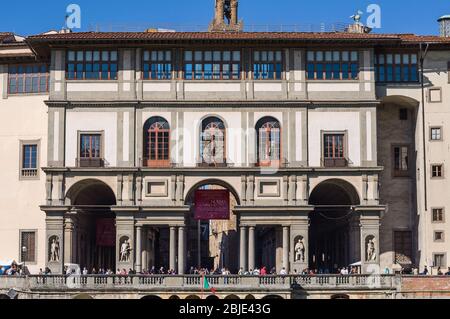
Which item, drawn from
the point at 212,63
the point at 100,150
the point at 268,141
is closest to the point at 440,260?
the point at 268,141

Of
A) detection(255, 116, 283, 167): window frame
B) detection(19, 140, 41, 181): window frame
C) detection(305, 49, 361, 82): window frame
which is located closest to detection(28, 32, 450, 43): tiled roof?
detection(305, 49, 361, 82): window frame

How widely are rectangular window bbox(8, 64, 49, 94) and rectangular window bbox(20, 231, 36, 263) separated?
427 inches

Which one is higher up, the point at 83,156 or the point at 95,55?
the point at 95,55

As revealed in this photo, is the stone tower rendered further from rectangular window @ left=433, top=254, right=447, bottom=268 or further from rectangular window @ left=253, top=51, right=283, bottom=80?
rectangular window @ left=433, top=254, right=447, bottom=268

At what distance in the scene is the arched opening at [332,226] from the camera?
6456 cm

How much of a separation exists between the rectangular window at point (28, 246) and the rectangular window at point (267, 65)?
2034cm

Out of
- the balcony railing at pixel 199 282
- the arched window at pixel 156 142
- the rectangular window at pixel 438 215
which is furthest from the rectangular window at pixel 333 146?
the arched window at pixel 156 142

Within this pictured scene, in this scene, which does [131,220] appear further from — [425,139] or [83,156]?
[425,139]

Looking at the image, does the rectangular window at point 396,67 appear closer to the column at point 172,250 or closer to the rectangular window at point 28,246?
the column at point 172,250

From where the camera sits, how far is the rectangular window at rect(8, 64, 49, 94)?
68.5m
